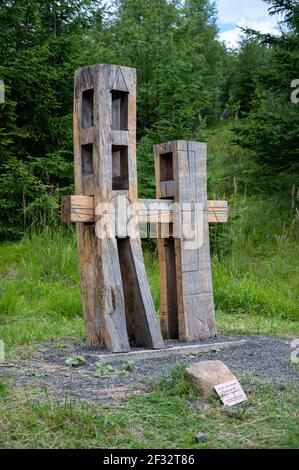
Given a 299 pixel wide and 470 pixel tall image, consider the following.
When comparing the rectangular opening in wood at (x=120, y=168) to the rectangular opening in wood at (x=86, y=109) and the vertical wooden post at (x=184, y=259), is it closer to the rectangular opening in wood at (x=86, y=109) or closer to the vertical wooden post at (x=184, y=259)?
the rectangular opening in wood at (x=86, y=109)

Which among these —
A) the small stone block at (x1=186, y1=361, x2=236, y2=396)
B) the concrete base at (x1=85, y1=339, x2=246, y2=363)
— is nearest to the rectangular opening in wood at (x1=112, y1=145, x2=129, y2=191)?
the concrete base at (x1=85, y1=339, x2=246, y2=363)

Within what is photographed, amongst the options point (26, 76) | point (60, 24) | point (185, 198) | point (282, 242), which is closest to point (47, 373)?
point (185, 198)

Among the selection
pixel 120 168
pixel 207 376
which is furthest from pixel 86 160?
pixel 207 376

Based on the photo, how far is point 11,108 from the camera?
934 centimetres

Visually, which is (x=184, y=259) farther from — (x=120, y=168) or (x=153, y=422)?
(x=153, y=422)

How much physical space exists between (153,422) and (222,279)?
408 centimetres

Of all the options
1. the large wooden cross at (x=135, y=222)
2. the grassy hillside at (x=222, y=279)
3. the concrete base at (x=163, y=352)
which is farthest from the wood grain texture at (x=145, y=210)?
the grassy hillside at (x=222, y=279)

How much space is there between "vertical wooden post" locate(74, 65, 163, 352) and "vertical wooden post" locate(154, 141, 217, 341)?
419 mm

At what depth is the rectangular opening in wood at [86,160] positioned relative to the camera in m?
4.87

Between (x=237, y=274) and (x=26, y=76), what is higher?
(x=26, y=76)

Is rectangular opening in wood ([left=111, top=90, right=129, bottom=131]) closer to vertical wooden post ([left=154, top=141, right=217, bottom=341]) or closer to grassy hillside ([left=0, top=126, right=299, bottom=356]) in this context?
vertical wooden post ([left=154, top=141, right=217, bottom=341])

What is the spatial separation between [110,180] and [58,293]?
2.46 meters

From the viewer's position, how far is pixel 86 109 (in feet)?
16.1
